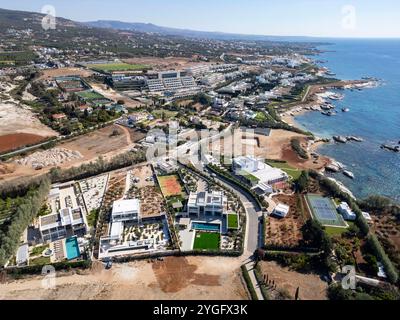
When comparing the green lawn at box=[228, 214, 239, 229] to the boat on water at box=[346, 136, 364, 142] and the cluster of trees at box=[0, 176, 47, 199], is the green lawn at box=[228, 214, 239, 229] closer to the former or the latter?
the cluster of trees at box=[0, 176, 47, 199]

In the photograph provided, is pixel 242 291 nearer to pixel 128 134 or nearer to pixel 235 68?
pixel 128 134

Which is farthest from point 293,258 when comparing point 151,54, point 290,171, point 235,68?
point 151,54

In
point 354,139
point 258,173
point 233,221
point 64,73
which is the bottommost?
point 233,221

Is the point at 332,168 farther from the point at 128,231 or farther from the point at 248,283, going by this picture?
the point at 128,231

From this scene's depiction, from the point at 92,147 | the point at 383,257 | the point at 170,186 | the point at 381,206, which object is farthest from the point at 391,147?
the point at 92,147

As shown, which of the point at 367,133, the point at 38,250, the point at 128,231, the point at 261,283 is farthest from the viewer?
the point at 367,133

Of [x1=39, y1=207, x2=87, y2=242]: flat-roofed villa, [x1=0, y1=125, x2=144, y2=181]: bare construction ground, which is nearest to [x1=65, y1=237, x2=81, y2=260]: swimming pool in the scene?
[x1=39, y1=207, x2=87, y2=242]: flat-roofed villa

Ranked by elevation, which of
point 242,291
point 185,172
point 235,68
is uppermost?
point 235,68
